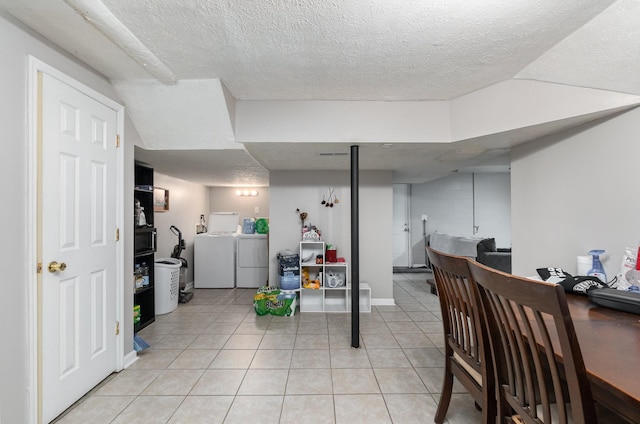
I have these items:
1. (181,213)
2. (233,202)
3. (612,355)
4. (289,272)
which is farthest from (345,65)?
(233,202)

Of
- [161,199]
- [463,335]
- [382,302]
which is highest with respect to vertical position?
[161,199]

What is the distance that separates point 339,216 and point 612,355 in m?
3.22

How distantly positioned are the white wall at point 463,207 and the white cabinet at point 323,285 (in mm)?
3119

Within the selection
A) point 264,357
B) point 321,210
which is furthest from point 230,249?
point 264,357

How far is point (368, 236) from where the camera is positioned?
13.0ft

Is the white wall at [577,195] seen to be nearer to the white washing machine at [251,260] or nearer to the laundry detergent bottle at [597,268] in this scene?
the laundry detergent bottle at [597,268]

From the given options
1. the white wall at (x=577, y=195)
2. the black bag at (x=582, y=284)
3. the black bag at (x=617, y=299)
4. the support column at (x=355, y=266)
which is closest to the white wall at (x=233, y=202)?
the support column at (x=355, y=266)

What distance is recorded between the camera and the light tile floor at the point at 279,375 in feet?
5.62

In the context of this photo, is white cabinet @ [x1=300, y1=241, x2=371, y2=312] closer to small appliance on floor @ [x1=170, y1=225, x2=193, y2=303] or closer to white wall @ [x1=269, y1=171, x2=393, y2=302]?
white wall @ [x1=269, y1=171, x2=393, y2=302]

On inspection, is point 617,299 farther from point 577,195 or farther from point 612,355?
point 577,195

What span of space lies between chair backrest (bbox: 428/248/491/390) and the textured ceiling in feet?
4.28

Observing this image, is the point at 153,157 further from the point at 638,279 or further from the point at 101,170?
the point at 638,279

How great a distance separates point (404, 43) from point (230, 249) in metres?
4.17

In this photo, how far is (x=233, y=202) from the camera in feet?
19.2
